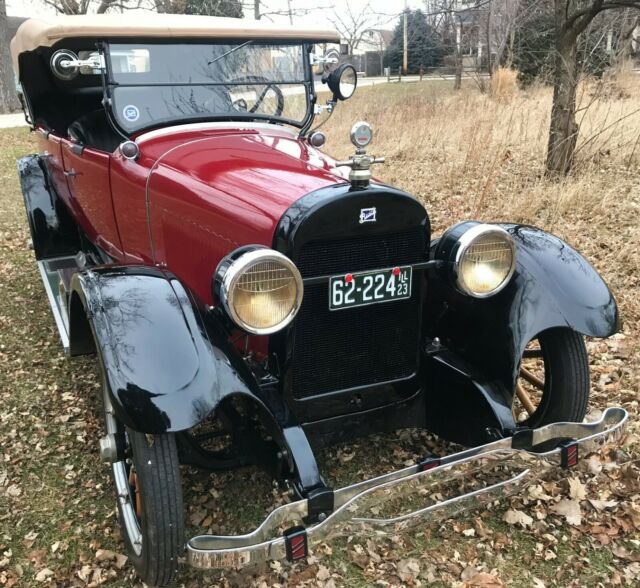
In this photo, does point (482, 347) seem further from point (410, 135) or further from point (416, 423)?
point (410, 135)

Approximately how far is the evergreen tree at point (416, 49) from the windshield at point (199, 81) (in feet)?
61.7

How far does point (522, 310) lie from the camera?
2.63m

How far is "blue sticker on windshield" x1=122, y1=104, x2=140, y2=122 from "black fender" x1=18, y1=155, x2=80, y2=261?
1.95 metres

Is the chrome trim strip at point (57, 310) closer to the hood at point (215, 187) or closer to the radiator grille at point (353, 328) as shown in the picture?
the hood at point (215, 187)

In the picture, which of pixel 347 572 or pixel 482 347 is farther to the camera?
pixel 482 347

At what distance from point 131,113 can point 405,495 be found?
247 centimetres

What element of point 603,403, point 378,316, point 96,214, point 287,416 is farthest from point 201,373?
point 603,403

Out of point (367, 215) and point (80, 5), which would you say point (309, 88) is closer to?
point (367, 215)

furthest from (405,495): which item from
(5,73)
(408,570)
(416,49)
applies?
(416,49)

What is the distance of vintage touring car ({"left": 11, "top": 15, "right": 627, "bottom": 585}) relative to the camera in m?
2.11

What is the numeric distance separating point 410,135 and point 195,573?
8562 mm

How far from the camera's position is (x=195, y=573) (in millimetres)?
2457

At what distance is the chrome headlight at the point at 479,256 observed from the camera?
8.20ft

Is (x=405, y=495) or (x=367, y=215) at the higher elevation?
(x=367, y=215)
